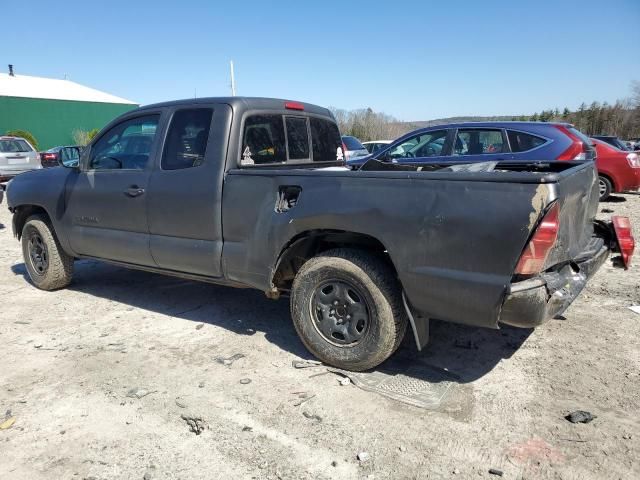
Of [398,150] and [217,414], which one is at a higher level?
[398,150]

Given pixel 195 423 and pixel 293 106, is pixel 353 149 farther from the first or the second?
pixel 195 423

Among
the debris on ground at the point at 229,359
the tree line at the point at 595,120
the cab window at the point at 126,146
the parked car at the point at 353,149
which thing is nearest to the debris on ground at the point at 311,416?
the debris on ground at the point at 229,359

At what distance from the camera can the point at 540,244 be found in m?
2.68

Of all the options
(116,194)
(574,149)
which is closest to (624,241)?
(116,194)

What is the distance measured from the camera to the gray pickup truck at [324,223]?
9.16 feet

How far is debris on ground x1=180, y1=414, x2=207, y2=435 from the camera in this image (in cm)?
288

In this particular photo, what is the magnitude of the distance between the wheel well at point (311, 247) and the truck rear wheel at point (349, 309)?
0.09m

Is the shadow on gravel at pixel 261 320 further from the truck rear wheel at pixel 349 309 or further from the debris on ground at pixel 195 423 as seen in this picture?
the debris on ground at pixel 195 423

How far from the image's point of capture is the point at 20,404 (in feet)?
10.5

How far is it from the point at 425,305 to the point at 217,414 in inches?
57.1

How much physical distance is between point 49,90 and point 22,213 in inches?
1549

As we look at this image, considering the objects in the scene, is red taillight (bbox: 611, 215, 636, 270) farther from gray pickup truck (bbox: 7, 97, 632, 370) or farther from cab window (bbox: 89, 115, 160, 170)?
cab window (bbox: 89, 115, 160, 170)

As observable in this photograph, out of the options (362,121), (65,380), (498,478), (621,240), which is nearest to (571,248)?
(621,240)

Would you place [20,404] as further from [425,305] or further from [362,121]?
[362,121]
